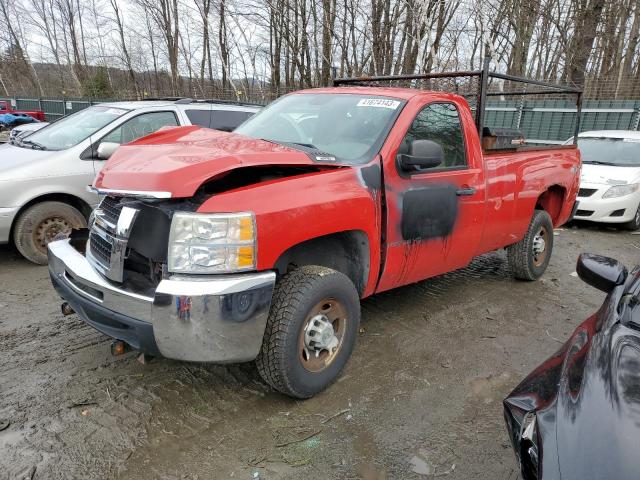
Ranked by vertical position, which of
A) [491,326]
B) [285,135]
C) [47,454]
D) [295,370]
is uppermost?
[285,135]

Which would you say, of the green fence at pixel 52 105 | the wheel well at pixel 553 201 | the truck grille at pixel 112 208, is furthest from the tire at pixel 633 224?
the green fence at pixel 52 105

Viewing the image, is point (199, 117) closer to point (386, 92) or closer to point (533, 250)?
point (386, 92)

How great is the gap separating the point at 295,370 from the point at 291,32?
1970cm

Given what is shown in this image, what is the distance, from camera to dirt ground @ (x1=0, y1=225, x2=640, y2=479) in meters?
2.48

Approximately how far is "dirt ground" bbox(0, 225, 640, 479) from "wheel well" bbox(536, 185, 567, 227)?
5.51 ft

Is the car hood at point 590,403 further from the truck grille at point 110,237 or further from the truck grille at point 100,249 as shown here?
the truck grille at point 100,249

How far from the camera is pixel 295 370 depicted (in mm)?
2797

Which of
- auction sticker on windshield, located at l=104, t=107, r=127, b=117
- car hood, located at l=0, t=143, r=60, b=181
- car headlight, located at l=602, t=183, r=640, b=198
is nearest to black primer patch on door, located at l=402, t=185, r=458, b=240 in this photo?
car hood, located at l=0, t=143, r=60, b=181

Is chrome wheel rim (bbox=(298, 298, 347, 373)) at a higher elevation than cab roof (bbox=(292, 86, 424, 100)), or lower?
lower

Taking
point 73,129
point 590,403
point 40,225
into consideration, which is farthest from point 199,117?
point 590,403

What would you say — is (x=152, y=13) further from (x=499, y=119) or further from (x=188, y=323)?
(x=188, y=323)

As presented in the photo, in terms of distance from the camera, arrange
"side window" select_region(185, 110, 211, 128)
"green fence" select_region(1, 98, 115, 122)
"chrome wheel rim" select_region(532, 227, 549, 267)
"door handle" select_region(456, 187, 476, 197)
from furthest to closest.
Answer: "green fence" select_region(1, 98, 115, 122), "side window" select_region(185, 110, 211, 128), "chrome wheel rim" select_region(532, 227, 549, 267), "door handle" select_region(456, 187, 476, 197)

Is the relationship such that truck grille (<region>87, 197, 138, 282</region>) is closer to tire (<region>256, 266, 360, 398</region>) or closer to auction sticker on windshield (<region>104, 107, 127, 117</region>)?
tire (<region>256, 266, 360, 398</region>)

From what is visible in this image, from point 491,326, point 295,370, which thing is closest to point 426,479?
point 295,370
